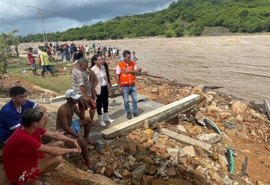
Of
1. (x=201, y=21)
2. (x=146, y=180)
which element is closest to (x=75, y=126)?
(x=146, y=180)

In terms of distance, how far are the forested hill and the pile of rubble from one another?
49.5 metres

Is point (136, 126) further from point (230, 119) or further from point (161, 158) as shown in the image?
point (230, 119)

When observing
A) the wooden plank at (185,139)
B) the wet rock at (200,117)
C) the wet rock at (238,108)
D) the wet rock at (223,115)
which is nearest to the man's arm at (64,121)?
the wooden plank at (185,139)

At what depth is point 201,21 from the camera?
2788 inches

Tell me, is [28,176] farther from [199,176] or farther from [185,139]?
[185,139]

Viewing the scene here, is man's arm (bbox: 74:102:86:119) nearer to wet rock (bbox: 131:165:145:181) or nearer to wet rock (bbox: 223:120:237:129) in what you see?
wet rock (bbox: 131:165:145:181)

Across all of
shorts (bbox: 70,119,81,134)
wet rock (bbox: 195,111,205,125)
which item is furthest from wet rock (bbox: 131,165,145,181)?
wet rock (bbox: 195,111,205,125)

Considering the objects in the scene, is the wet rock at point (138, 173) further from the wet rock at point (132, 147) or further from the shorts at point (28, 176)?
the shorts at point (28, 176)

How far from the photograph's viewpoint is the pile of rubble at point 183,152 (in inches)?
271

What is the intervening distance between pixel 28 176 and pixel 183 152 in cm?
400

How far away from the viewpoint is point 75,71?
734 centimetres

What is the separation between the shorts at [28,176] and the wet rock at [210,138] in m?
5.06

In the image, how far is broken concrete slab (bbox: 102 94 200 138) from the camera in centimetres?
772

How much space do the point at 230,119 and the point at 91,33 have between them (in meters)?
109
